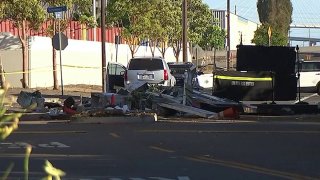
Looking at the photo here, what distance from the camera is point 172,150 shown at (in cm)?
1166

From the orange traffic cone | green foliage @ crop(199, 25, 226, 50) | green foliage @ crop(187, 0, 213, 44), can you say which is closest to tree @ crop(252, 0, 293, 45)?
green foliage @ crop(199, 25, 226, 50)

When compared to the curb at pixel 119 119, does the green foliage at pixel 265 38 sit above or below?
above

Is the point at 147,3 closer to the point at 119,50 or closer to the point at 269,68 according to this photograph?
the point at 119,50

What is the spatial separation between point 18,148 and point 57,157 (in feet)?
5.14

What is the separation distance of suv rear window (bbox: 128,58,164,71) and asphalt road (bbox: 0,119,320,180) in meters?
9.19

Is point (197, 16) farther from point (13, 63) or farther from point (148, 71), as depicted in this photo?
point (148, 71)

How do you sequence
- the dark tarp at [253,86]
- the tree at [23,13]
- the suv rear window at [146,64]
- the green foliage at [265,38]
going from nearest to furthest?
the dark tarp at [253,86] → the suv rear window at [146,64] → the tree at [23,13] → the green foliage at [265,38]

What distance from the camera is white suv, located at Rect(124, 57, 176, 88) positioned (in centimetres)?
2584

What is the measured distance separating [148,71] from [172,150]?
14.6 m

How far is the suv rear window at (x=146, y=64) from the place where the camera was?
85.8 ft

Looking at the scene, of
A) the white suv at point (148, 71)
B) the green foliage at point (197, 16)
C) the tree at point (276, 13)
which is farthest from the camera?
the tree at point (276, 13)

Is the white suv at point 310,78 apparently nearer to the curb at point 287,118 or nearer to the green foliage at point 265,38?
the curb at point 287,118

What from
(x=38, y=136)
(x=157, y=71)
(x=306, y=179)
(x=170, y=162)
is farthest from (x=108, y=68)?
(x=306, y=179)

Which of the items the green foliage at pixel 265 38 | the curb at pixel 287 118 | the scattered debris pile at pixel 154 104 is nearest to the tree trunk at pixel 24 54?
the scattered debris pile at pixel 154 104
